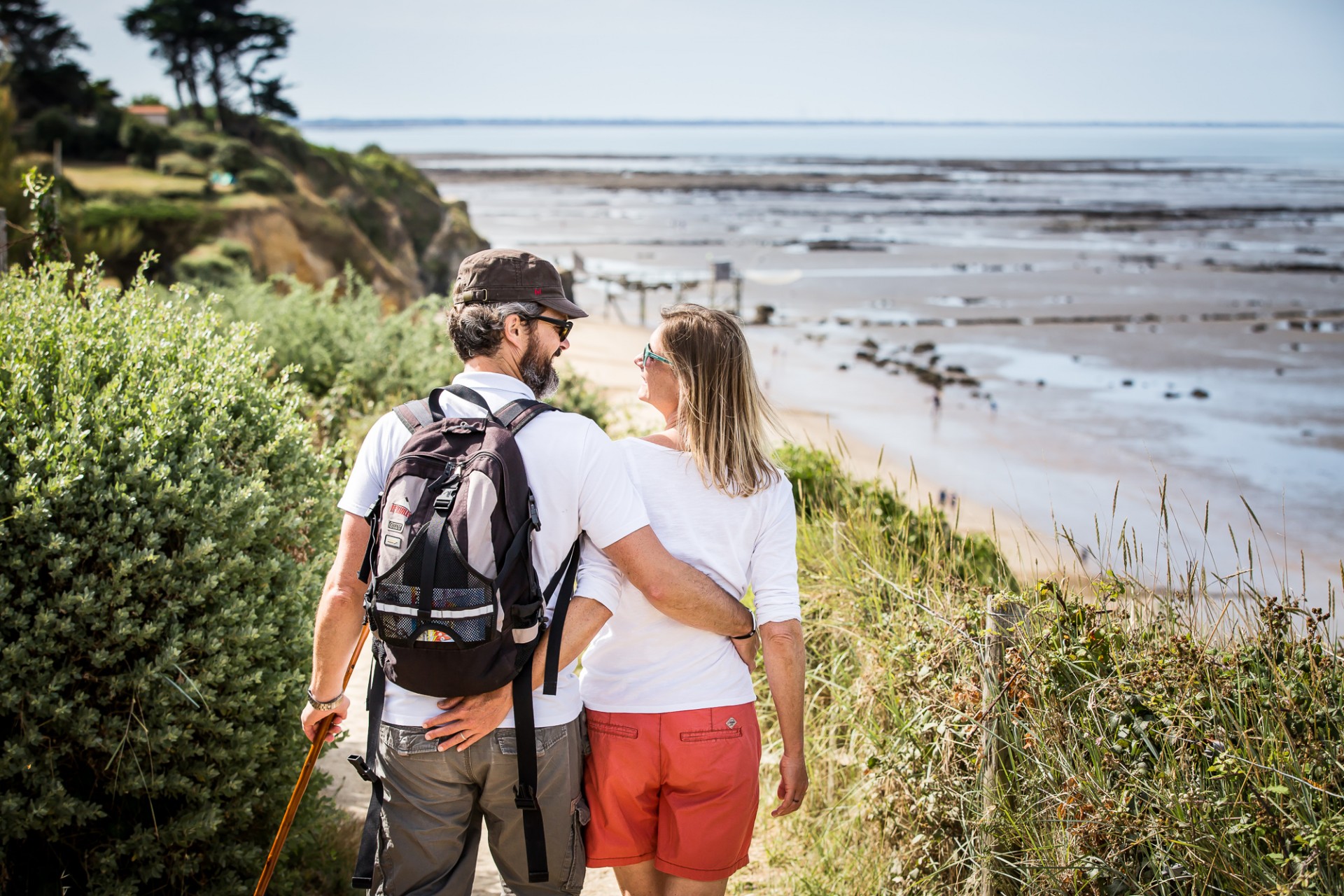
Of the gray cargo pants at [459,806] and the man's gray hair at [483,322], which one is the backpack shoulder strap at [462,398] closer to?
the man's gray hair at [483,322]

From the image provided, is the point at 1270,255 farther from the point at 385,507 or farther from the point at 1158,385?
the point at 385,507

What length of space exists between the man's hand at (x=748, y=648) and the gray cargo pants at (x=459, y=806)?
1.54 ft

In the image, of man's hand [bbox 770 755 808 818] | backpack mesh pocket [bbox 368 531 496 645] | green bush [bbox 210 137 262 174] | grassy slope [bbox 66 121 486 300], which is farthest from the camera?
green bush [bbox 210 137 262 174]

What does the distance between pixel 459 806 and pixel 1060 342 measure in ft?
79.3

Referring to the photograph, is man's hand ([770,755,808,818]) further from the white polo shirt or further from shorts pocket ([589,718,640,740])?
the white polo shirt

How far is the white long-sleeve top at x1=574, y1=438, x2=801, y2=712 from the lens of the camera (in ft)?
7.86

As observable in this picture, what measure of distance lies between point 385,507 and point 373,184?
29.9 metres

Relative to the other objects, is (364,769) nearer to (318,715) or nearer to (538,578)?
(318,715)

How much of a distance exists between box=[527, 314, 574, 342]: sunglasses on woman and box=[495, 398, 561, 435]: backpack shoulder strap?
21 cm

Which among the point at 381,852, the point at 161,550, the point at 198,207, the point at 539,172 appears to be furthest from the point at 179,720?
the point at 539,172

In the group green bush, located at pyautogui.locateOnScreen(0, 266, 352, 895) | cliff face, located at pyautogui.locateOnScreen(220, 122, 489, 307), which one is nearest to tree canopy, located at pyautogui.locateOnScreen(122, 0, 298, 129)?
cliff face, located at pyautogui.locateOnScreen(220, 122, 489, 307)

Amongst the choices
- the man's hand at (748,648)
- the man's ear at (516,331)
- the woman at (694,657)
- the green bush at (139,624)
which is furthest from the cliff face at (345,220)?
the man's hand at (748,648)

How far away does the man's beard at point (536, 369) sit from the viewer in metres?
2.40

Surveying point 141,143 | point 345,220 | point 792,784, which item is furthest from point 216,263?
point 792,784
